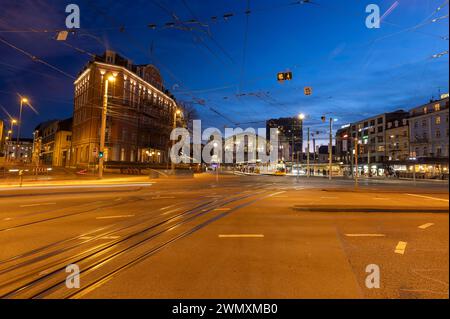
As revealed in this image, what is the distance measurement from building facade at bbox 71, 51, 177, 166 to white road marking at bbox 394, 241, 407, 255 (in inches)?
1791

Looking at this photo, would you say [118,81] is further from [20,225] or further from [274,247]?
[274,247]

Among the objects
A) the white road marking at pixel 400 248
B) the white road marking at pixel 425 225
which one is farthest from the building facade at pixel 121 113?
the white road marking at pixel 400 248

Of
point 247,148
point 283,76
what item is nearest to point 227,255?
point 283,76

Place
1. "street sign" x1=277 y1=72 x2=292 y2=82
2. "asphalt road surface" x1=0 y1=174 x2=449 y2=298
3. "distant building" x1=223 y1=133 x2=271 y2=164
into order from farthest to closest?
"distant building" x1=223 y1=133 x2=271 y2=164 < "street sign" x1=277 y1=72 x2=292 y2=82 < "asphalt road surface" x1=0 y1=174 x2=449 y2=298

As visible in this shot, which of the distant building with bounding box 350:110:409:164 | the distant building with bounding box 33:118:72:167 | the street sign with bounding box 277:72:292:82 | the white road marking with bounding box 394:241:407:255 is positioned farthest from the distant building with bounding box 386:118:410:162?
the distant building with bounding box 33:118:72:167

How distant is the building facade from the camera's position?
50375 millimetres

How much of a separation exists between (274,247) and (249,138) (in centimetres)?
8702

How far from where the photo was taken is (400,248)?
19.1 feet

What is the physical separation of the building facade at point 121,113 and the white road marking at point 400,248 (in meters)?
45.5

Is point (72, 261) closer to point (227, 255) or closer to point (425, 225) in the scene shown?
point (227, 255)

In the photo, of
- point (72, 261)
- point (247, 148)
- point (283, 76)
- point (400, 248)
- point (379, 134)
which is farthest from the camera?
point (247, 148)

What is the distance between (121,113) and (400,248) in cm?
5250

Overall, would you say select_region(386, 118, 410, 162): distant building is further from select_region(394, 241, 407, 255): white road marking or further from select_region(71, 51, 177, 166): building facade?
select_region(394, 241, 407, 255): white road marking
